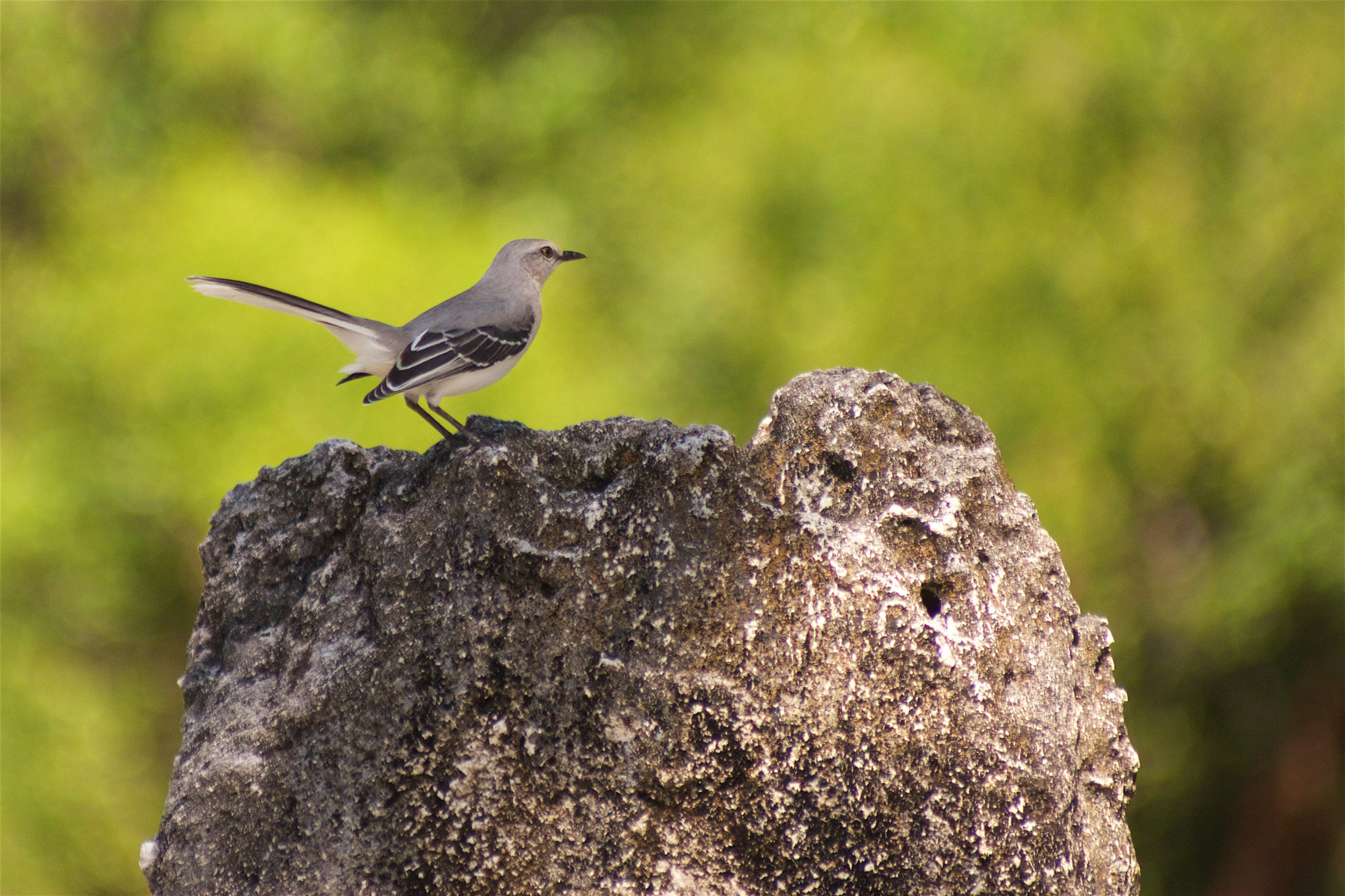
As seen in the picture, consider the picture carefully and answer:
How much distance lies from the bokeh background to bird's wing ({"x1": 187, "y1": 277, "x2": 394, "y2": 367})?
4.00 meters

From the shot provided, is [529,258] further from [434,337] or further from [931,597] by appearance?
[931,597]

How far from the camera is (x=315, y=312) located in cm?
312

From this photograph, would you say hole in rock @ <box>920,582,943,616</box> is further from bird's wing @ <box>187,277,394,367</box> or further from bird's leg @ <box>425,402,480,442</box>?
bird's wing @ <box>187,277,394,367</box>

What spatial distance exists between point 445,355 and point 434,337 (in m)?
0.09

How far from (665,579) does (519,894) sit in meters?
0.73

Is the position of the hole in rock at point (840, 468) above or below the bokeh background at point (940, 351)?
below

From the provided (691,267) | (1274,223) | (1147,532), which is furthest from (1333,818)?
(691,267)

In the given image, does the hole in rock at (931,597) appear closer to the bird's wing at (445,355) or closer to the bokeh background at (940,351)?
the bird's wing at (445,355)

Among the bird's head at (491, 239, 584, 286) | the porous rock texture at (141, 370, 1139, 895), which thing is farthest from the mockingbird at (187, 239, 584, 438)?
the porous rock texture at (141, 370, 1139, 895)

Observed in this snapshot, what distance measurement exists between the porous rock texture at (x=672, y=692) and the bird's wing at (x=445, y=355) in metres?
0.48

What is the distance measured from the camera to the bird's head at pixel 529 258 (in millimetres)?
3779

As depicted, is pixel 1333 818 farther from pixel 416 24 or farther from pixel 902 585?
pixel 416 24

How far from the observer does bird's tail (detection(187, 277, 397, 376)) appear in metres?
3.05

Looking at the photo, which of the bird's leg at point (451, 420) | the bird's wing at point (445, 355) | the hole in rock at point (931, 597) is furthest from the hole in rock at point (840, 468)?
the bird's wing at point (445, 355)
